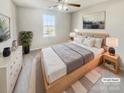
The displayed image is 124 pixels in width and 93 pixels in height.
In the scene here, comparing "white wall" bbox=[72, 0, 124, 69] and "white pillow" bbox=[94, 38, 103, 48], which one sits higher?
"white wall" bbox=[72, 0, 124, 69]

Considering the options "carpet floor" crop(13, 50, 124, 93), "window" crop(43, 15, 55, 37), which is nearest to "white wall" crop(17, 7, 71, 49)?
"window" crop(43, 15, 55, 37)

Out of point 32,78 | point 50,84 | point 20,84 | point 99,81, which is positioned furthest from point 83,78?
point 20,84

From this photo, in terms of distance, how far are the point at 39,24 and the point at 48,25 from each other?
0.68 m

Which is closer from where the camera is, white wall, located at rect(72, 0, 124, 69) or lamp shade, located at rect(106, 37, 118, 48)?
lamp shade, located at rect(106, 37, 118, 48)

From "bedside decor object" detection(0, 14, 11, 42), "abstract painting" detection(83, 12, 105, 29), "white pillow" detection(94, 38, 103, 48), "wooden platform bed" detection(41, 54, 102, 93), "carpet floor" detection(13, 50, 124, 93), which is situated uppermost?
"abstract painting" detection(83, 12, 105, 29)

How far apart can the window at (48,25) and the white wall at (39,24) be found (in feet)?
0.82

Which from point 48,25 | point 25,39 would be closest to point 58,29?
point 48,25

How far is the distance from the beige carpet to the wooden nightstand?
0.61 metres

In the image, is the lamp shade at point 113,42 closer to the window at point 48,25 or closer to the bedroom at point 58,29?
the bedroom at point 58,29

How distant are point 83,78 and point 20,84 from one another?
5.88 feet

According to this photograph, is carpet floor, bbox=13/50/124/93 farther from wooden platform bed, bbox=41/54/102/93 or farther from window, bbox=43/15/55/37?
window, bbox=43/15/55/37

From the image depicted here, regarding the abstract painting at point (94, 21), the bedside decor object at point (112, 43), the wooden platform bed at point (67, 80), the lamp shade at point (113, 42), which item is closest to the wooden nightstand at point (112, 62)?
the bedside decor object at point (112, 43)

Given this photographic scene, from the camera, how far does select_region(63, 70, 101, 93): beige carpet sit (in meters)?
2.31

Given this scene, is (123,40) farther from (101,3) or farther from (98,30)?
(101,3)
